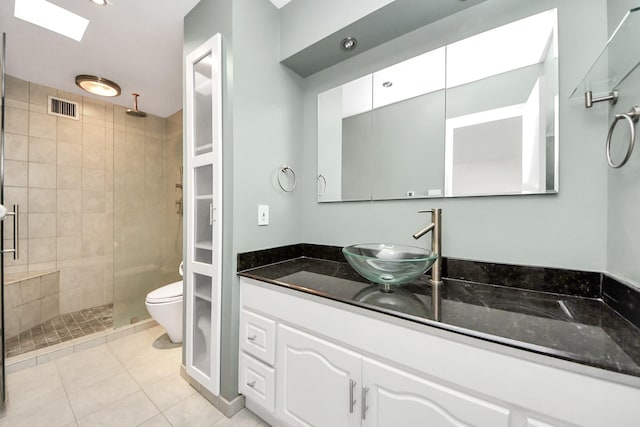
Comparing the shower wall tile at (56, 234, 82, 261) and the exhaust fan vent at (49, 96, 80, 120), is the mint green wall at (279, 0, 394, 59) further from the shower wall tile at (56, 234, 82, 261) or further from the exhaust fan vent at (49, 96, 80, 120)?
the shower wall tile at (56, 234, 82, 261)

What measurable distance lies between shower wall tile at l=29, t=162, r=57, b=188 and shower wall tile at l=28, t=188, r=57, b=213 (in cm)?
5

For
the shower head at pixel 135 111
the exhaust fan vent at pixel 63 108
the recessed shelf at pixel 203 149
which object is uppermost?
the shower head at pixel 135 111

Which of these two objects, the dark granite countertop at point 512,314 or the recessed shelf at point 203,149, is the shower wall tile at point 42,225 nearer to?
the recessed shelf at point 203,149

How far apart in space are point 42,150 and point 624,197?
4.15 m

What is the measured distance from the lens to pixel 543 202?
3.27 ft

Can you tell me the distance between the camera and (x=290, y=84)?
1.65m

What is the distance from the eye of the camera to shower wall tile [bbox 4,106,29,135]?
2158mm

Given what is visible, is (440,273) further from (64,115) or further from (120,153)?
(64,115)

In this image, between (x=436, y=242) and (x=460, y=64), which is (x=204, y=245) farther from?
(x=460, y=64)

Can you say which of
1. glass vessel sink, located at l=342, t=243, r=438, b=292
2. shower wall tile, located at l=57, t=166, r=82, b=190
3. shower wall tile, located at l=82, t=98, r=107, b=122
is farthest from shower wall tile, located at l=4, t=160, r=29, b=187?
glass vessel sink, located at l=342, t=243, r=438, b=292

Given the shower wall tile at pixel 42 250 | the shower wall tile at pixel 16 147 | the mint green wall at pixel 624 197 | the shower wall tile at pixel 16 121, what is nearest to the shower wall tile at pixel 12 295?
the shower wall tile at pixel 42 250

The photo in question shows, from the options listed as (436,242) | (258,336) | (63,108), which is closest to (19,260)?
(63,108)

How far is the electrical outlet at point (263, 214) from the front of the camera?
143 centimetres

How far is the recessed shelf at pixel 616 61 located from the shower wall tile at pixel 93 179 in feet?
12.9
